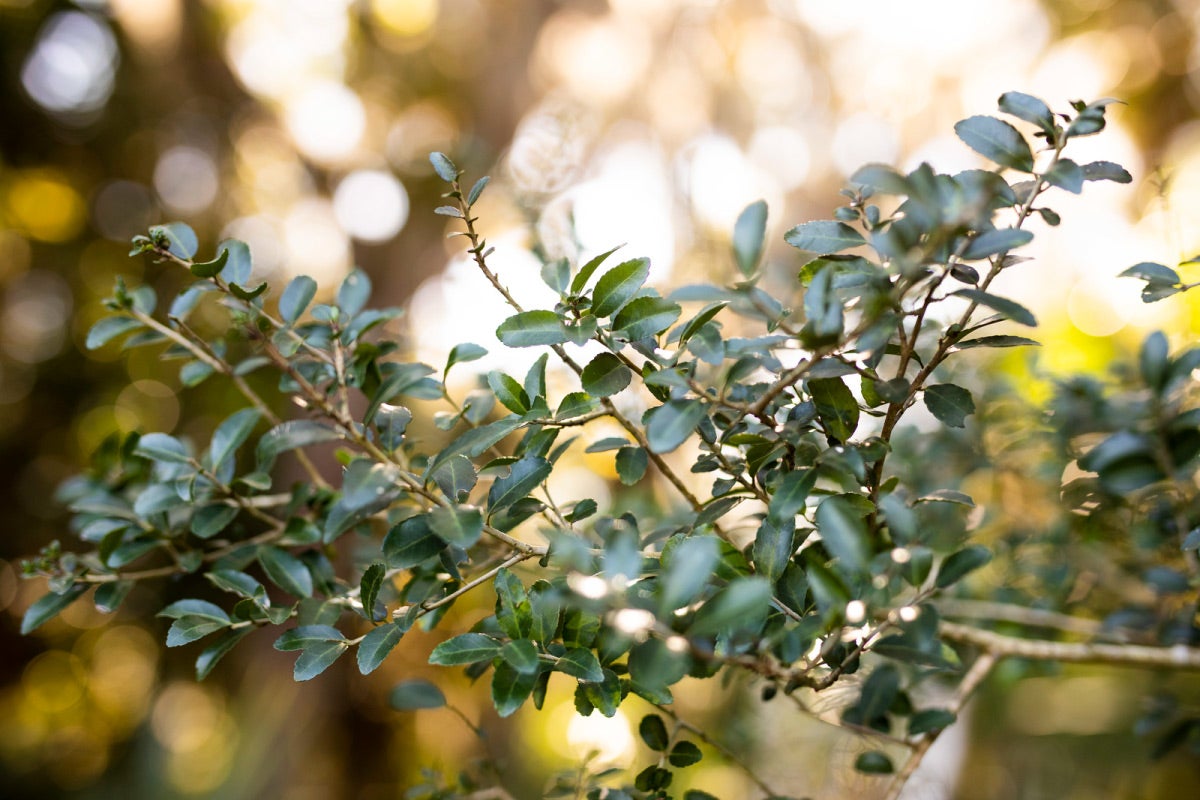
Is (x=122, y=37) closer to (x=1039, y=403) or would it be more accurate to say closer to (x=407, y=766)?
(x=407, y=766)

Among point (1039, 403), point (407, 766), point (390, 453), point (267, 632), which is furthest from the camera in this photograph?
point (407, 766)

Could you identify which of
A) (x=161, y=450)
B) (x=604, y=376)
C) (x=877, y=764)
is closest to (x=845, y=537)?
(x=604, y=376)

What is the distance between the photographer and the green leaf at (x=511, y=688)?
42 centimetres

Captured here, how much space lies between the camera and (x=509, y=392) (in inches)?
21.1

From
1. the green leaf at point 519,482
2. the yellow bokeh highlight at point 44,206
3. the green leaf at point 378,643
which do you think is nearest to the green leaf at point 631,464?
the green leaf at point 519,482

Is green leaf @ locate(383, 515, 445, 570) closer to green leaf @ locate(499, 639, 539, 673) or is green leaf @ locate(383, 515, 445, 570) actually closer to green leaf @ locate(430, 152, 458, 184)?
green leaf @ locate(499, 639, 539, 673)

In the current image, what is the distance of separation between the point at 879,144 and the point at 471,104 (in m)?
1.61

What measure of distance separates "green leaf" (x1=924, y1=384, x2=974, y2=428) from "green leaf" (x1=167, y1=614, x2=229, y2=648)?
52 cm

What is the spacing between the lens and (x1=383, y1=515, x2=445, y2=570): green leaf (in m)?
0.46

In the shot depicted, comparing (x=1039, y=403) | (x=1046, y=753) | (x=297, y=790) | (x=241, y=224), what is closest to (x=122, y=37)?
(x=241, y=224)

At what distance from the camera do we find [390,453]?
21.1 inches

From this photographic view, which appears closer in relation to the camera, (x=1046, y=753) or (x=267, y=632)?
(x=1046, y=753)

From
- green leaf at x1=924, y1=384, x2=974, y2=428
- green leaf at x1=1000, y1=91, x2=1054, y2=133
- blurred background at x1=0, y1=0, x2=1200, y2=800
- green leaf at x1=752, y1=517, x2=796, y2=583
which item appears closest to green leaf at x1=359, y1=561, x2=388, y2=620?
green leaf at x1=752, y1=517, x2=796, y2=583

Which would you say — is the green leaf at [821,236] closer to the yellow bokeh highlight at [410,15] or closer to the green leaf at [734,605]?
the green leaf at [734,605]
